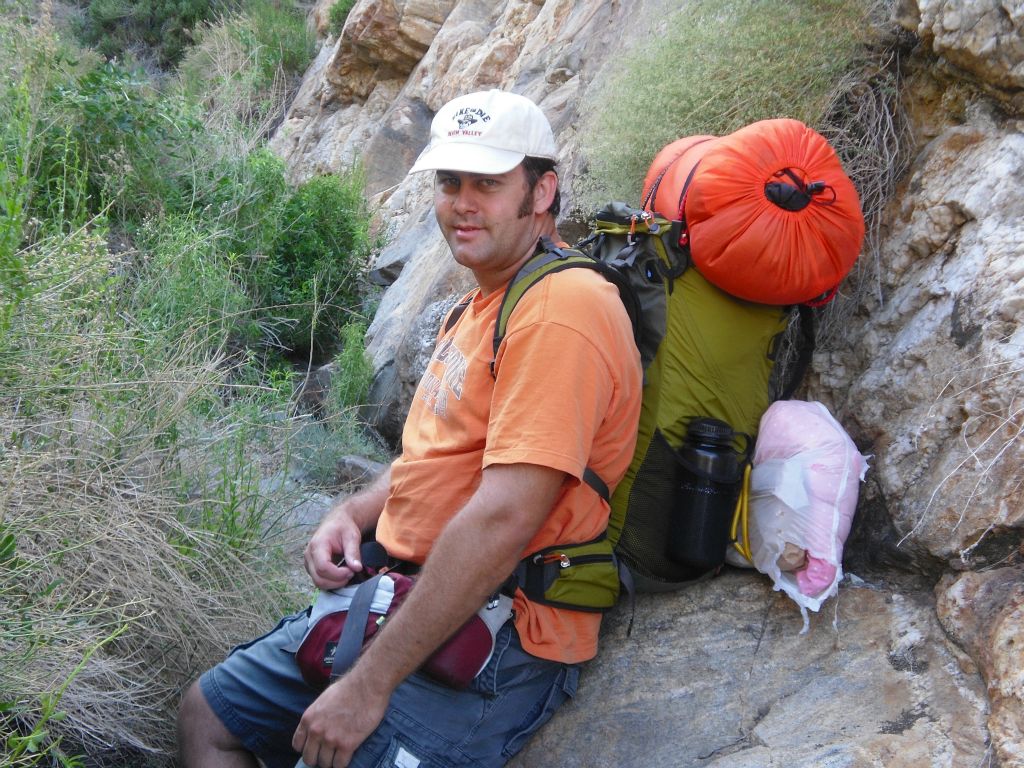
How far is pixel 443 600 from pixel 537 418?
45 centimetres

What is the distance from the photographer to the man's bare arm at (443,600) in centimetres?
200

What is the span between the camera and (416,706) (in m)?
2.09

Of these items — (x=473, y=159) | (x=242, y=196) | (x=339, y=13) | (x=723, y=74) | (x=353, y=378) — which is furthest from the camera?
(x=339, y=13)

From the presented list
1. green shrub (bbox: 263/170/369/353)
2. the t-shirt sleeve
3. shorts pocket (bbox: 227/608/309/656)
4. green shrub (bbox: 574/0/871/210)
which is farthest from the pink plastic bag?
green shrub (bbox: 263/170/369/353)

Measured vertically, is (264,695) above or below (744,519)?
below

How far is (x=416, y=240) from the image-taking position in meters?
7.07

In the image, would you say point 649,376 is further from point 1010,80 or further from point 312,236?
point 312,236

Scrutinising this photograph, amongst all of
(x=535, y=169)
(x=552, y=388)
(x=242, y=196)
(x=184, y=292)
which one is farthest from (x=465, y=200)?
(x=242, y=196)

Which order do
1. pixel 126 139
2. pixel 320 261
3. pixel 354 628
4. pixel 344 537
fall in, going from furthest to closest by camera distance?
pixel 320 261 < pixel 126 139 < pixel 344 537 < pixel 354 628

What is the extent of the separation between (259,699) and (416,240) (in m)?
5.02

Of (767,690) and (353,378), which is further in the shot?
(353,378)

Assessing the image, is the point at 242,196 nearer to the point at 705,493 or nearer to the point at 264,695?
the point at 264,695

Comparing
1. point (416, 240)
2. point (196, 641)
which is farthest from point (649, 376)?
point (416, 240)

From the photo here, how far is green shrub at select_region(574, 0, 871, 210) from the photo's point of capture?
3268mm
